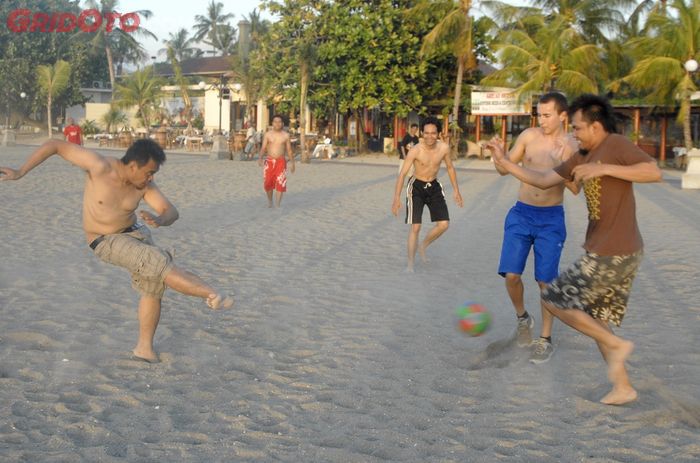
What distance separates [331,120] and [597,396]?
38.0 metres

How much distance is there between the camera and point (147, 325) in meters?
4.99

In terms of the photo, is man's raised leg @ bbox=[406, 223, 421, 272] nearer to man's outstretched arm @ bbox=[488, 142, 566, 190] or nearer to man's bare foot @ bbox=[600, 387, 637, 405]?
man's outstretched arm @ bbox=[488, 142, 566, 190]

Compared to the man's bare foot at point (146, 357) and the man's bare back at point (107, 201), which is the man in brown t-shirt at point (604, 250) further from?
the man's bare foot at point (146, 357)

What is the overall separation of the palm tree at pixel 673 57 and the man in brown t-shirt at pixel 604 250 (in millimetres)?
24775

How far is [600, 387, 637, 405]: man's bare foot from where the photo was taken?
4352 millimetres

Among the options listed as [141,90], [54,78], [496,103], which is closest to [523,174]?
[496,103]

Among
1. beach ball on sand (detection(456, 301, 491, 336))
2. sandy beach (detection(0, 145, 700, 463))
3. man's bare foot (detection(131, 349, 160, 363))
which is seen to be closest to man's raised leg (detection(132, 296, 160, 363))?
man's bare foot (detection(131, 349, 160, 363))

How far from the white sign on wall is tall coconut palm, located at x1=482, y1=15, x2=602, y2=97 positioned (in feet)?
3.11

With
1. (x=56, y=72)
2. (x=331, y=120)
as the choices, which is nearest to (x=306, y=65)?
(x=331, y=120)

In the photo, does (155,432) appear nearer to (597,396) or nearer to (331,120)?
(597,396)

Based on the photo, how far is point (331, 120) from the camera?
137ft

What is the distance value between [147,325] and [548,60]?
90.0 ft

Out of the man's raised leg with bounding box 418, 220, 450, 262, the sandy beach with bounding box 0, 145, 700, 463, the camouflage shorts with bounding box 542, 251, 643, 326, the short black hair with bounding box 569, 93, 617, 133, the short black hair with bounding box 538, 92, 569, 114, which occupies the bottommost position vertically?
the sandy beach with bounding box 0, 145, 700, 463

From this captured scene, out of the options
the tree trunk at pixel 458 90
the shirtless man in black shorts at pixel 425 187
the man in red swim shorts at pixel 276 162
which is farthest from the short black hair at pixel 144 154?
the tree trunk at pixel 458 90
